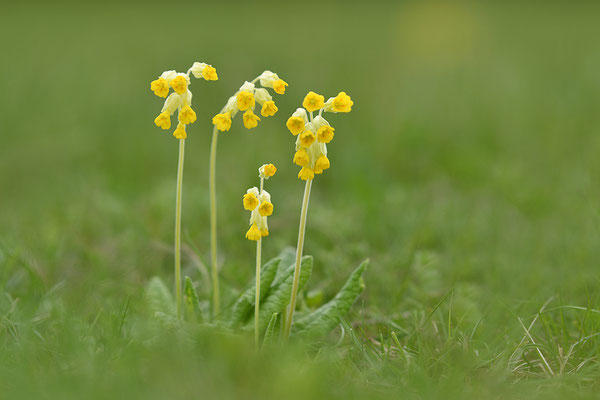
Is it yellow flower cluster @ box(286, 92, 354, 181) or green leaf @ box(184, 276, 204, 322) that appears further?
green leaf @ box(184, 276, 204, 322)

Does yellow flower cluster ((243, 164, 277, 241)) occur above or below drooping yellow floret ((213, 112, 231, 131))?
below

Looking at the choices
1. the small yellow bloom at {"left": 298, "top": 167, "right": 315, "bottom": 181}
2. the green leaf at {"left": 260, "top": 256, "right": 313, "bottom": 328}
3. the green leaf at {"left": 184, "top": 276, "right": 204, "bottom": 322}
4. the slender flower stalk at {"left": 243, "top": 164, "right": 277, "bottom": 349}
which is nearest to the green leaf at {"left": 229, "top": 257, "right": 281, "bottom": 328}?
the green leaf at {"left": 260, "top": 256, "right": 313, "bottom": 328}

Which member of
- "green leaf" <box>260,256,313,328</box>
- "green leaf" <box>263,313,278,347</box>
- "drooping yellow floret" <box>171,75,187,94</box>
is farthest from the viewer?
"green leaf" <box>260,256,313,328</box>

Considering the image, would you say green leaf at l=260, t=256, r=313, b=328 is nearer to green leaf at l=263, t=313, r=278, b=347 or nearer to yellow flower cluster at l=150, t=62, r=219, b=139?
green leaf at l=263, t=313, r=278, b=347

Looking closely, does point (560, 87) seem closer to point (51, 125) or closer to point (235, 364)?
point (51, 125)

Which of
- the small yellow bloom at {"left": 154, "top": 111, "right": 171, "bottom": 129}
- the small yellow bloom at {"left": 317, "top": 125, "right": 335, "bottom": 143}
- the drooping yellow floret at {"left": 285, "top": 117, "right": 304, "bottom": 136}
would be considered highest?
the drooping yellow floret at {"left": 285, "top": 117, "right": 304, "bottom": 136}
